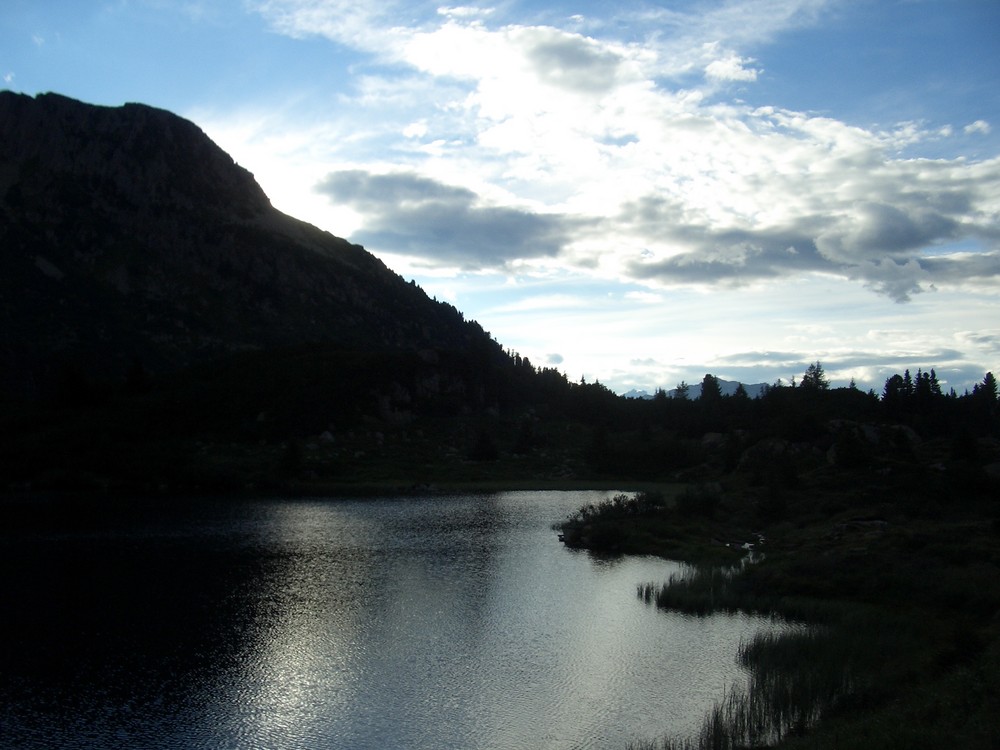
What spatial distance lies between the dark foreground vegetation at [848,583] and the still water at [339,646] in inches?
104

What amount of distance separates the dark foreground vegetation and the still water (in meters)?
2.64

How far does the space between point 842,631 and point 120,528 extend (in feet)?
210

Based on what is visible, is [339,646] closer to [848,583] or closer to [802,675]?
[802,675]

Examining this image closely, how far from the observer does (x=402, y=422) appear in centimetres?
16475

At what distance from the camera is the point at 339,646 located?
38.2m

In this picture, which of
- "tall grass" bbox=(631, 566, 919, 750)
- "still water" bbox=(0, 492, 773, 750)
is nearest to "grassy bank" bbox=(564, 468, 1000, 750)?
"tall grass" bbox=(631, 566, 919, 750)

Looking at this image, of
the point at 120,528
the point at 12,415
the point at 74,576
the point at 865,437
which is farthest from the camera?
the point at 12,415

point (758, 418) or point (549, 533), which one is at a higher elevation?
point (758, 418)

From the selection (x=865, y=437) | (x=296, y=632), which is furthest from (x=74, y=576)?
(x=865, y=437)

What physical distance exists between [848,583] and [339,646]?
30359mm

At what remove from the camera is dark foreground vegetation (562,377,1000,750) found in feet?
84.6

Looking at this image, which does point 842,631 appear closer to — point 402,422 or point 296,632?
point 296,632

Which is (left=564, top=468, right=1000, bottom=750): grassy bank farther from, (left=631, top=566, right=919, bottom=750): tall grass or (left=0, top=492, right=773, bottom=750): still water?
(left=0, top=492, right=773, bottom=750): still water

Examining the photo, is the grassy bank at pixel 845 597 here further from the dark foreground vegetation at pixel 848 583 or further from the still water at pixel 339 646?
the still water at pixel 339 646
